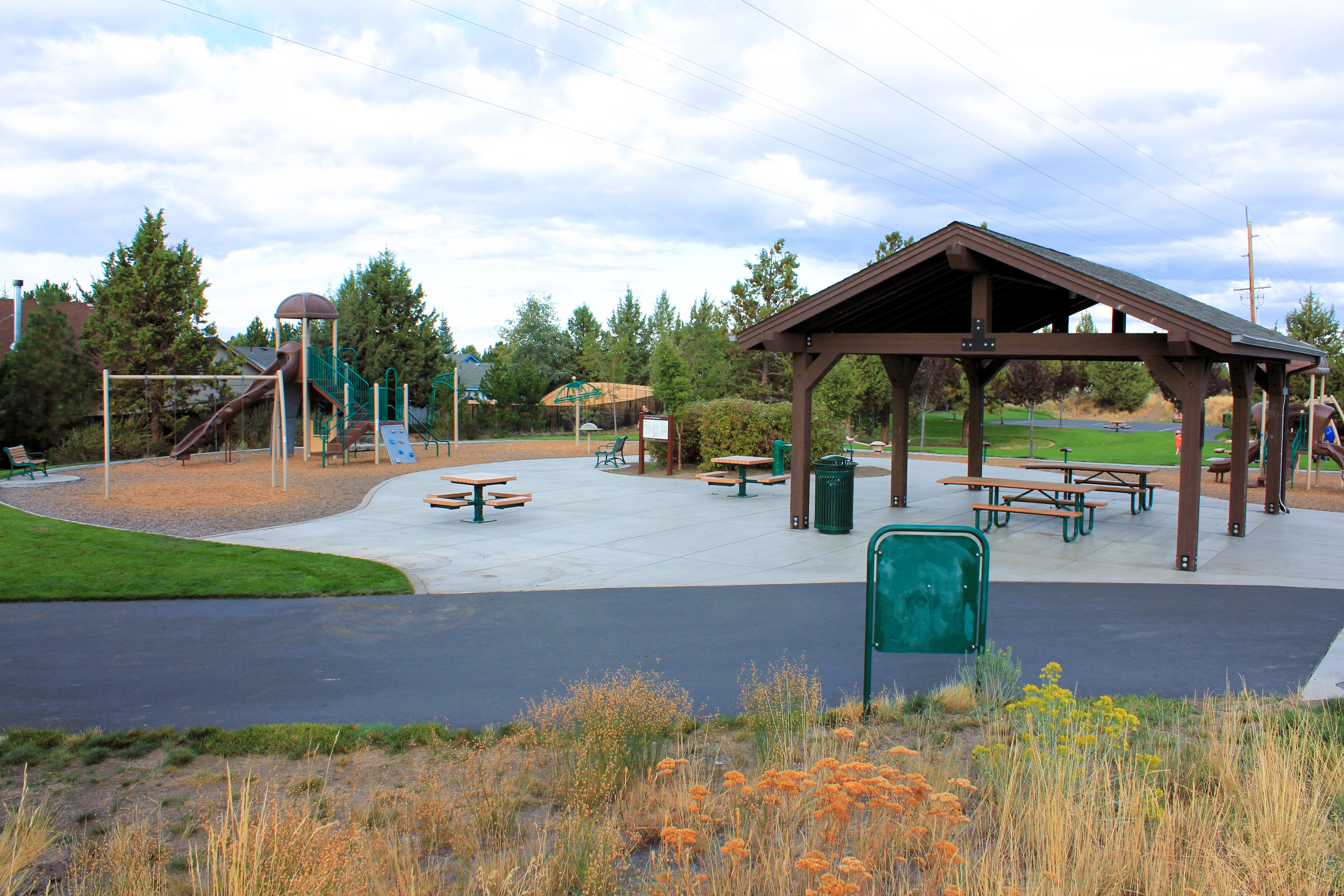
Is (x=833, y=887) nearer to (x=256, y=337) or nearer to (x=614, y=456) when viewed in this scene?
(x=614, y=456)

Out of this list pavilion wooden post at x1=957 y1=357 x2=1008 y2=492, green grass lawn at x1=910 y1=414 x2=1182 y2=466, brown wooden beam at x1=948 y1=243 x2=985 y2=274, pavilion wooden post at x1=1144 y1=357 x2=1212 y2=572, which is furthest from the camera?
green grass lawn at x1=910 y1=414 x2=1182 y2=466

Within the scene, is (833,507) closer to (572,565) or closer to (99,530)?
(572,565)

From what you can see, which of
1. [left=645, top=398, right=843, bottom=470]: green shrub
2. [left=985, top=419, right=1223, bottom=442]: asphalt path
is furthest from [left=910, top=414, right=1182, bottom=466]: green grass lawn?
[left=645, top=398, right=843, bottom=470]: green shrub

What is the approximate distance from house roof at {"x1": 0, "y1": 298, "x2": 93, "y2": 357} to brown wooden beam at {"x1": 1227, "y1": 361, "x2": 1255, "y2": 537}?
1408 inches

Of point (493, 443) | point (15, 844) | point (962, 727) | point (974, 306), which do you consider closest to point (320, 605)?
point (15, 844)

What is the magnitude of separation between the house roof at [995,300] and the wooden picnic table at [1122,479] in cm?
280

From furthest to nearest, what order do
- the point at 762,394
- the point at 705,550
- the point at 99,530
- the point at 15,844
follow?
the point at 762,394
the point at 99,530
the point at 705,550
the point at 15,844

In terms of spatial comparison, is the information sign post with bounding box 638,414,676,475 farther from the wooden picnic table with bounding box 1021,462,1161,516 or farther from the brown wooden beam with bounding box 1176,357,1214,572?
the brown wooden beam with bounding box 1176,357,1214,572

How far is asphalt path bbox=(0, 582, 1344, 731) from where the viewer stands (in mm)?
5977

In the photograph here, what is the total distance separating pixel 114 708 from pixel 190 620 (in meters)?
2.32

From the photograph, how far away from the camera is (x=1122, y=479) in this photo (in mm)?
18359

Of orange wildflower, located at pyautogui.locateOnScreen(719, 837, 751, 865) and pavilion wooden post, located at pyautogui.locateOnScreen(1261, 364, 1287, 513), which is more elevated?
pavilion wooden post, located at pyautogui.locateOnScreen(1261, 364, 1287, 513)

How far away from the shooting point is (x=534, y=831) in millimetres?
3922

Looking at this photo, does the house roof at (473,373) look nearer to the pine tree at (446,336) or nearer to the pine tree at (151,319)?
the pine tree at (446,336)
